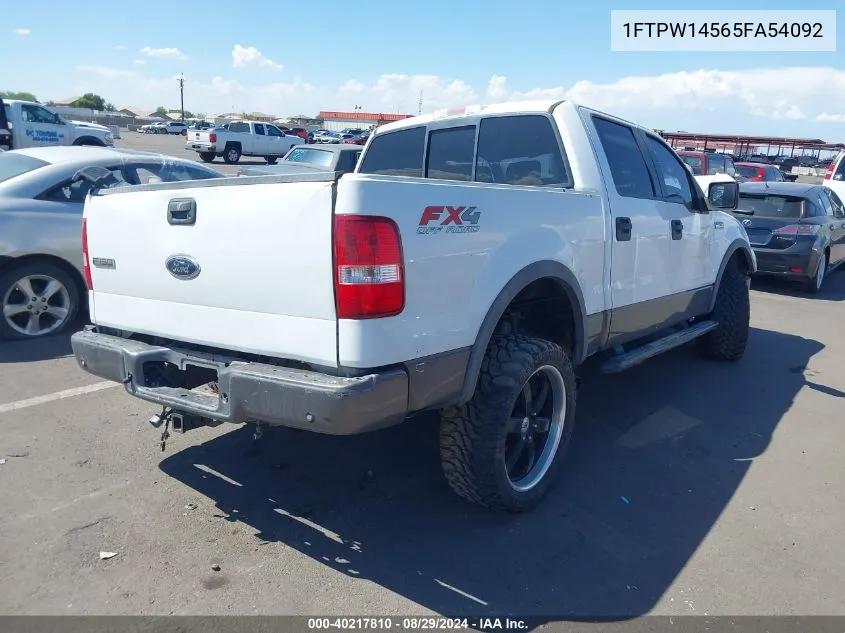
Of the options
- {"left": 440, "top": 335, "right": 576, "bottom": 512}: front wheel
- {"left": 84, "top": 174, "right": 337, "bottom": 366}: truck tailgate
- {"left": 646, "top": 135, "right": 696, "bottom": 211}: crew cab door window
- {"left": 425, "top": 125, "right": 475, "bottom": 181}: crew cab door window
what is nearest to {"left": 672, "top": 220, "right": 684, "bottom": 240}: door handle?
{"left": 646, "top": 135, "right": 696, "bottom": 211}: crew cab door window

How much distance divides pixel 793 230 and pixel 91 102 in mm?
108428

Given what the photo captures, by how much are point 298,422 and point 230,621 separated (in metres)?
0.81

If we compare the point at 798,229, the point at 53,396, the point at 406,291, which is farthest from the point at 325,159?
the point at 406,291

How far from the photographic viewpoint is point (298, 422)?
2469 mm

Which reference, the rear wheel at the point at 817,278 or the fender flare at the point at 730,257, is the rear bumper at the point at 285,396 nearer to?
the fender flare at the point at 730,257

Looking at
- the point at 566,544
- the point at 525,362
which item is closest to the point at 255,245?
the point at 525,362

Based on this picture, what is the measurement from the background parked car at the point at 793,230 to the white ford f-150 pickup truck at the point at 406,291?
6388 millimetres

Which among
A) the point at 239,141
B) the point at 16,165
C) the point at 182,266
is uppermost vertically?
the point at 239,141

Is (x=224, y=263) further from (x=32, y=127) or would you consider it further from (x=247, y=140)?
(x=247, y=140)

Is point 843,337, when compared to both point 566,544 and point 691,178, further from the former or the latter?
point 566,544

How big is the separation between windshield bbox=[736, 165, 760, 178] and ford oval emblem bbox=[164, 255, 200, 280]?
17469mm

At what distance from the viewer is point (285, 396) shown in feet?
8.10

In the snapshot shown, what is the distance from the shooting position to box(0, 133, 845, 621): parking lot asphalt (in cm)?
267

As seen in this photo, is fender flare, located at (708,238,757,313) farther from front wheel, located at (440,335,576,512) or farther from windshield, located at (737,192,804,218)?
windshield, located at (737,192,804,218)
